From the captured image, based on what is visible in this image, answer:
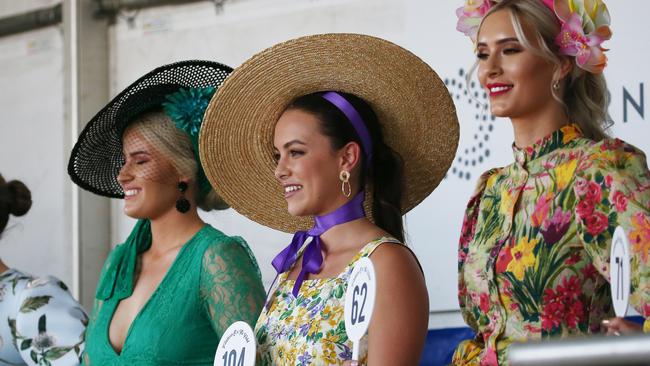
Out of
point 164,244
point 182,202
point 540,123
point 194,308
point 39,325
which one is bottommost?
point 39,325

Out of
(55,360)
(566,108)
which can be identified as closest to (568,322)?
(566,108)

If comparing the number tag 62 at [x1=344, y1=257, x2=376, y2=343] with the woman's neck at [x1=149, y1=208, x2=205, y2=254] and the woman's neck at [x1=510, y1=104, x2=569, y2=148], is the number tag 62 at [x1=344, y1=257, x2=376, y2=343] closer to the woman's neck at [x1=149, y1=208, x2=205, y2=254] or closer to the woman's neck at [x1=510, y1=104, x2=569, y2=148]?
the woman's neck at [x1=510, y1=104, x2=569, y2=148]

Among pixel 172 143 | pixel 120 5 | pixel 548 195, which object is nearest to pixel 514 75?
pixel 548 195

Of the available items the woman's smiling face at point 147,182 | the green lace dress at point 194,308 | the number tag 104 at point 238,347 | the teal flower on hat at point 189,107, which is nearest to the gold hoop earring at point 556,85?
the number tag 104 at point 238,347

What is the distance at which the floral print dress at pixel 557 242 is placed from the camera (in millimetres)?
1921

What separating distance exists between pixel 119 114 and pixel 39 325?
2.58 ft

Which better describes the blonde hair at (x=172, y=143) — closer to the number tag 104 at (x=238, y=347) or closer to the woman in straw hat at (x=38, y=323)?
the woman in straw hat at (x=38, y=323)

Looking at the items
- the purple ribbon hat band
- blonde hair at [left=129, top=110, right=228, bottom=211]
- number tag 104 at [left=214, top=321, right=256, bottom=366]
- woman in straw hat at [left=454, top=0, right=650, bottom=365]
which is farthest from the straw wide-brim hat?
number tag 104 at [left=214, top=321, right=256, bottom=366]

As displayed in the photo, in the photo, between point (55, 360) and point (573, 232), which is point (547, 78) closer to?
point (573, 232)

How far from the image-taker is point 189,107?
10.1 ft

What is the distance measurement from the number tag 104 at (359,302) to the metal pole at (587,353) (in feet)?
4.05

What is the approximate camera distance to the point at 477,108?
3580mm

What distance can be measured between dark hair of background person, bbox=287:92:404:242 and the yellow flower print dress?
0.69ft

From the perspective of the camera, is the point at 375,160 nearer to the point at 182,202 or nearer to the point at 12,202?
the point at 182,202
